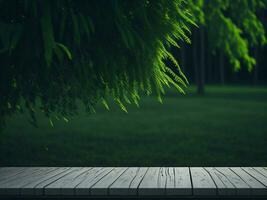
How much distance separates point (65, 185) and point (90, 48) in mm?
1882

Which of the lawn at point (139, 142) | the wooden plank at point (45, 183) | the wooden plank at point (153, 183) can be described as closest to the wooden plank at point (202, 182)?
the wooden plank at point (153, 183)

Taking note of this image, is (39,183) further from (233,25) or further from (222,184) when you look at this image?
(233,25)

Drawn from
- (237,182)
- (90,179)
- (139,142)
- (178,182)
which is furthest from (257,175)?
(139,142)

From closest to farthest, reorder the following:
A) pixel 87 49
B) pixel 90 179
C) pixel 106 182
Result: pixel 106 182 < pixel 90 179 < pixel 87 49

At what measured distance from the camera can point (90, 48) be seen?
6895mm

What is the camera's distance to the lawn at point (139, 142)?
35.7ft

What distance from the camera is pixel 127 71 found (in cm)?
703

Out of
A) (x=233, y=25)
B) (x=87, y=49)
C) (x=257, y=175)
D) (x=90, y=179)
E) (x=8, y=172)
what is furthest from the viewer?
(x=233, y=25)

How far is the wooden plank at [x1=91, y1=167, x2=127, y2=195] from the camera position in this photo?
19.7ft

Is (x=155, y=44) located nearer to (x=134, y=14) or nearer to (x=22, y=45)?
(x=134, y=14)

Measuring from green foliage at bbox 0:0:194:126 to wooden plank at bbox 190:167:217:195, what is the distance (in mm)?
1235

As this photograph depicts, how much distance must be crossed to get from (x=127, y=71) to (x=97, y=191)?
5.94ft

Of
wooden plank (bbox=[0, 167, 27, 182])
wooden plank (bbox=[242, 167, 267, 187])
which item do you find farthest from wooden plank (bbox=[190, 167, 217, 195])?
wooden plank (bbox=[0, 167, 27, 182])

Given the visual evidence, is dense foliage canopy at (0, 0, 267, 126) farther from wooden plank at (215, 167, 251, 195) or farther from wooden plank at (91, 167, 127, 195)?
wooden plank at (215, 167, 251, 195)
